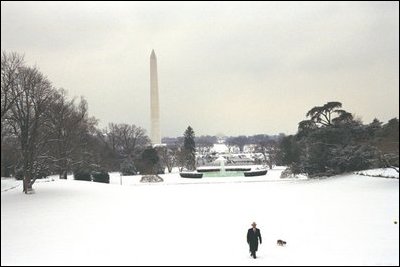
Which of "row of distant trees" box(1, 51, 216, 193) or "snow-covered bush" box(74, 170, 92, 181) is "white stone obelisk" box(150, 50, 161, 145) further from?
"snow-covered bush" box(74, 170, 92, 181)

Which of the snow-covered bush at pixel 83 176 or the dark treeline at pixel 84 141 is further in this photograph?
the snow-covered bush at pixel 83 176

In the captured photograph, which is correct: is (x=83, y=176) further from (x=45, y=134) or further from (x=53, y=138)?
(x=45, y=134)

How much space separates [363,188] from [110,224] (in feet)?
54.3

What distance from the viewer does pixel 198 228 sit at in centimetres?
1502

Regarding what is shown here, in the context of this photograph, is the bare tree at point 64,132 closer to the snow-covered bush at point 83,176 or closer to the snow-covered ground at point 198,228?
the snow-covered bush at point 83,176

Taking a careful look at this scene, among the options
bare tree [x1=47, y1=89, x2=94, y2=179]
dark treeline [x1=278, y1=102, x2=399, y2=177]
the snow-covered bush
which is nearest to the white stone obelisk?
bare tree [x1=47, y1=89, x2=94, y2=179]

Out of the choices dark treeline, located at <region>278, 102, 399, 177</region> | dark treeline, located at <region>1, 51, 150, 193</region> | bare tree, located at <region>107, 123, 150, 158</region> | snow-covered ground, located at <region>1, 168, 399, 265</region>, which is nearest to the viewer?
snow-covered ground, located at <region>1, 168, 399, 265</region>

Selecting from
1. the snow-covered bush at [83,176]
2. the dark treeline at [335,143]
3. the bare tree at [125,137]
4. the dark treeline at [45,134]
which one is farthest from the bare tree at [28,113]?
the bare tree at [125,137]

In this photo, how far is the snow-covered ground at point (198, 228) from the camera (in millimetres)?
10977

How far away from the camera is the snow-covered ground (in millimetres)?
10977

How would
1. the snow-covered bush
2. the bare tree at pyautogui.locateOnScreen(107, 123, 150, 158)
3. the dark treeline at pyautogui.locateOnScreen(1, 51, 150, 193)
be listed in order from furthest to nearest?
the bare tree at pyautogui.locateOnScreen(107, 123, 150, 158) → the snow-covered bush → the dark treeline at pyautogui.locateOnScreen(1, 51, 150, 193)

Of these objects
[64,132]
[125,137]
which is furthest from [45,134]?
[125,137]

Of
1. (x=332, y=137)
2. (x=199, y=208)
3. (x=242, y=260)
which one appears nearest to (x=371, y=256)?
(x=242, y=260)

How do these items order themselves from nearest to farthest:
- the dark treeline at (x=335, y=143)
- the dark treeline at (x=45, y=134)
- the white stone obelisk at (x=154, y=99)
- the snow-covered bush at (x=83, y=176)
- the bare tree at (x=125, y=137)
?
the dark treeline at (x=45, y=134) → the dark treeline at (x=335, y=143) → the snow-covered bush at (x=83, y=176) → the white stone obelisk at (x=154, y=99) → the bare tree at (x=125, y=137)
